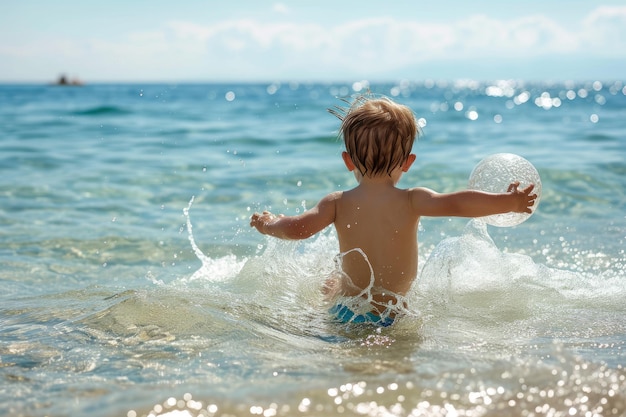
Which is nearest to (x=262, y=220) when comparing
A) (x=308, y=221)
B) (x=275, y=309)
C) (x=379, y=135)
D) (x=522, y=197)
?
(x=308, y=221)

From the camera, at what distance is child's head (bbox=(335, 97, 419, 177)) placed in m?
→ 3.48

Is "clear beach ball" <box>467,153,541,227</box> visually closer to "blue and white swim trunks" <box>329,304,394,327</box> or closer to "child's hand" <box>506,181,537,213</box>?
"child's hand" <box>506,181,537,213</box>

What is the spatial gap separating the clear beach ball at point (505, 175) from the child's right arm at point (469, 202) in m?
0.31

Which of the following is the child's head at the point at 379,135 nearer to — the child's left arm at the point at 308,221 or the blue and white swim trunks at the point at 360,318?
the child's left arm at the point at 308,221

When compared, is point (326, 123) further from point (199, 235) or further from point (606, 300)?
point (606, 300)

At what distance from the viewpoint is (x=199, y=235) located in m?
6.45

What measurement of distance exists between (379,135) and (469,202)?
542 mm

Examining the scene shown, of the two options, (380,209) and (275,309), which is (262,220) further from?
(380,209)

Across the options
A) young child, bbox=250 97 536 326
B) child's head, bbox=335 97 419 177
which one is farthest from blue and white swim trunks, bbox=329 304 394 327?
child's head, bbox=335 97 419 177

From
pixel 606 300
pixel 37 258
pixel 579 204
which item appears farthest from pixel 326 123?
pixel 606 300

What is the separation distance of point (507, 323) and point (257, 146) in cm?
996

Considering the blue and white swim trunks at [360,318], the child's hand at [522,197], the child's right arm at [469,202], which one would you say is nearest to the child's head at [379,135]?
the child's right arm at [469,202]

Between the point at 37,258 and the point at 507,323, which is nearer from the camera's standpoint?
the point at 507,323

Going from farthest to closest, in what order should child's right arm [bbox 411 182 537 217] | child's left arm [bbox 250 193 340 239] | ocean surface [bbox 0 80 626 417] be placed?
child's left arm [bbox 250 193 340 239], child's right arm [bbox 411 182 537 217], ocean surface [bbox 0 80 626 417]
